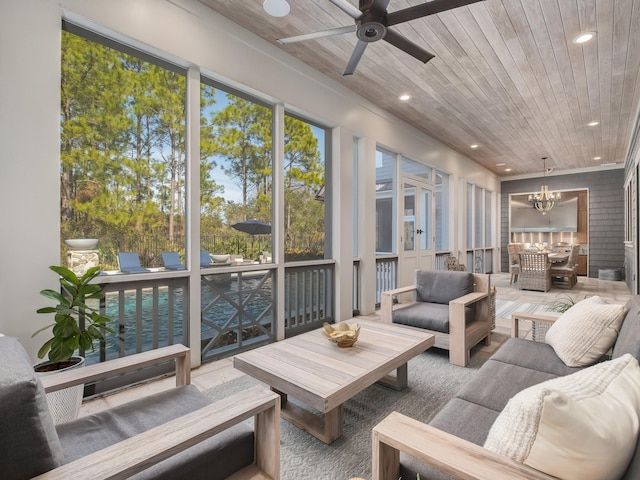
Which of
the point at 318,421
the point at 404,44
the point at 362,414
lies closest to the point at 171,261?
the point at 318,421

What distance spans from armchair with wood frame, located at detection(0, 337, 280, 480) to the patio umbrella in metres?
1.85

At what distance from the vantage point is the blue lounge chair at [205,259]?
2972mm

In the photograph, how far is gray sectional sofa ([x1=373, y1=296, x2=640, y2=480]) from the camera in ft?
3.03

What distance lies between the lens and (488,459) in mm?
877

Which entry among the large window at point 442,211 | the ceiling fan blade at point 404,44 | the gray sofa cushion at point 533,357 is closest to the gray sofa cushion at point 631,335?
the gray sofa cushion at point 533,357

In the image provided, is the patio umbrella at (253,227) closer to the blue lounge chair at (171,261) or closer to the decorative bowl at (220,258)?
the decorative bowl at (220,258)

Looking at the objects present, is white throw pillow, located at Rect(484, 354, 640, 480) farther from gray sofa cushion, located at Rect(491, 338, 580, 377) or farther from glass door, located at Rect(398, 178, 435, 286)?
glass door, located at Rect(398, 178, 435, 286)

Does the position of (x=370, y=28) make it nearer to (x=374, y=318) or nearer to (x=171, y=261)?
(x=171, y=261)

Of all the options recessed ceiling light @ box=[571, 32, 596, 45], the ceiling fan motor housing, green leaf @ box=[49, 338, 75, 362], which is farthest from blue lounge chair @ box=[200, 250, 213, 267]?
recessed ceiling light @ box=[571, 32, 596, 45]

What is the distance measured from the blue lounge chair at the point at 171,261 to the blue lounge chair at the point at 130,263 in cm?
16

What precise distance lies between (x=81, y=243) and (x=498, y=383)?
274 cm

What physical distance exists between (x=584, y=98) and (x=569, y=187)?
5.88 m

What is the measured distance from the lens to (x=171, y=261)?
281 cm

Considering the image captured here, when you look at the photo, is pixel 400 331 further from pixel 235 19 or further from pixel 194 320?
pixel 235 19
